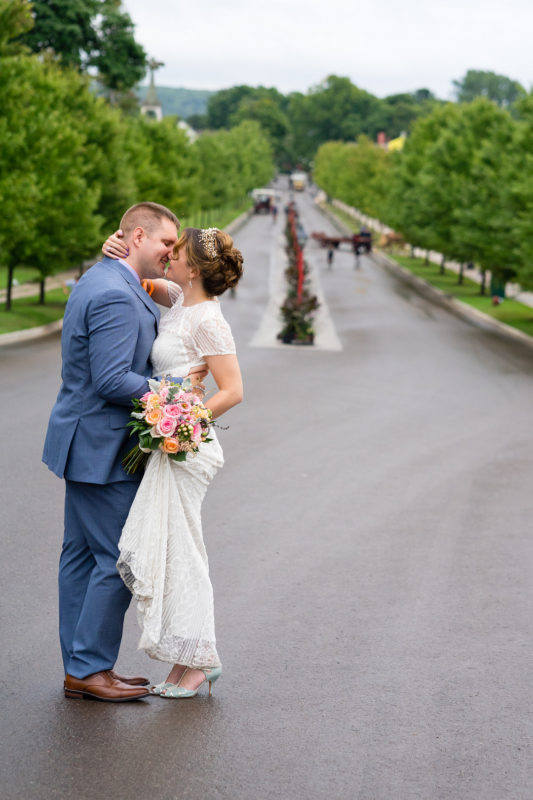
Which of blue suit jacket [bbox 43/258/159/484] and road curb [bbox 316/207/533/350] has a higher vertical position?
blue suit jacket [bbox 43/258/159/484]

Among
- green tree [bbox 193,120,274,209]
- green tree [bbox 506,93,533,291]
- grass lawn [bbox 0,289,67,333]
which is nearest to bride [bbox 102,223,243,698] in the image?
grass lawn [bbox 0,289,67,333]

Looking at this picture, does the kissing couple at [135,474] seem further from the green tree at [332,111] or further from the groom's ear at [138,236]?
the green tree at [332,111]

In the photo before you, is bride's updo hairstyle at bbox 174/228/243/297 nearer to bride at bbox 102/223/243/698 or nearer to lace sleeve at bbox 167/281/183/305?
bride at bbox 102/223/243/698

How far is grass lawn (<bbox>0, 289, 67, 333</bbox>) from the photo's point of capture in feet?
77.2

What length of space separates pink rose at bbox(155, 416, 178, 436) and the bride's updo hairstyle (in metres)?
0.71

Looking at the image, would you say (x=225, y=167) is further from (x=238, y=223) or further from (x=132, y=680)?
(x=132, y=680)

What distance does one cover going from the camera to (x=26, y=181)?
22734mm

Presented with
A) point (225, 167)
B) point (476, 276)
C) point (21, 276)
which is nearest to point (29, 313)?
point (21, 276)

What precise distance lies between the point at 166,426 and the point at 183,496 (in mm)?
→ 472

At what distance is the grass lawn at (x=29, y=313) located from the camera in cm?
2353

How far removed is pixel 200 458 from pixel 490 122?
4037 cm

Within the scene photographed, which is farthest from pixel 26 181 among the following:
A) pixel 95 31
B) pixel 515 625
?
pixel 95 31

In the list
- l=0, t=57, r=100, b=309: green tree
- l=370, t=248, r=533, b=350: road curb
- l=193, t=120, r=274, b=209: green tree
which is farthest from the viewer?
l=193, t=120, r=274, b=209: green tree

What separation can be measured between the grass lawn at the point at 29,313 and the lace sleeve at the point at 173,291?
17.8m
